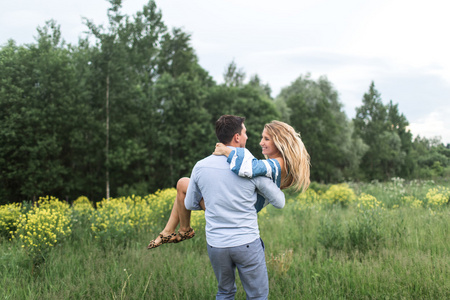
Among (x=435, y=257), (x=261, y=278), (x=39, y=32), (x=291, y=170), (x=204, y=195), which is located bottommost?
(x=435, y=257)

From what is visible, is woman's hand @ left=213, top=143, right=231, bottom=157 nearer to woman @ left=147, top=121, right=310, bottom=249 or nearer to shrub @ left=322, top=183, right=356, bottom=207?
woman @ left=147, top=121, right=310, bottom=249

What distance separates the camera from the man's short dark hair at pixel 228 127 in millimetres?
2727

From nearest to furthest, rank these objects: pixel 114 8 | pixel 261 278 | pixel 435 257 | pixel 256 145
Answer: pixel 261 278 < pixel 435 257 < pixel 114 8 < pixel 256 145

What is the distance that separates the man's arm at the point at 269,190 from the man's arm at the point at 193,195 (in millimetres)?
517

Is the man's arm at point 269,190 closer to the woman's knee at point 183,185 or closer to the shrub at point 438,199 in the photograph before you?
the woman's knee at point 183,185

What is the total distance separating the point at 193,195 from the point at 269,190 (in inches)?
25.8

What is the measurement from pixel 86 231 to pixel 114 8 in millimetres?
25639

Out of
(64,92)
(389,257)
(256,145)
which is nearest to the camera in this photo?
(389,257)

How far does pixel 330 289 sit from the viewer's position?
4211 mm

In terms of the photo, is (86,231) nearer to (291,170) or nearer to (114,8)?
(291,170)

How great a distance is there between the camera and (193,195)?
9.29 ft

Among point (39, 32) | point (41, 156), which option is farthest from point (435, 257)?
point (39, 32)

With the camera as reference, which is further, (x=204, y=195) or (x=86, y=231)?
(x=86, y=231)

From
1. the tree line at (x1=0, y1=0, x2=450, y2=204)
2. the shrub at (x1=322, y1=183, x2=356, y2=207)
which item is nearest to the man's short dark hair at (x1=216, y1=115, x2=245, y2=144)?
the shrub at (x1=322, y1=183, x2=356, y2=207)
